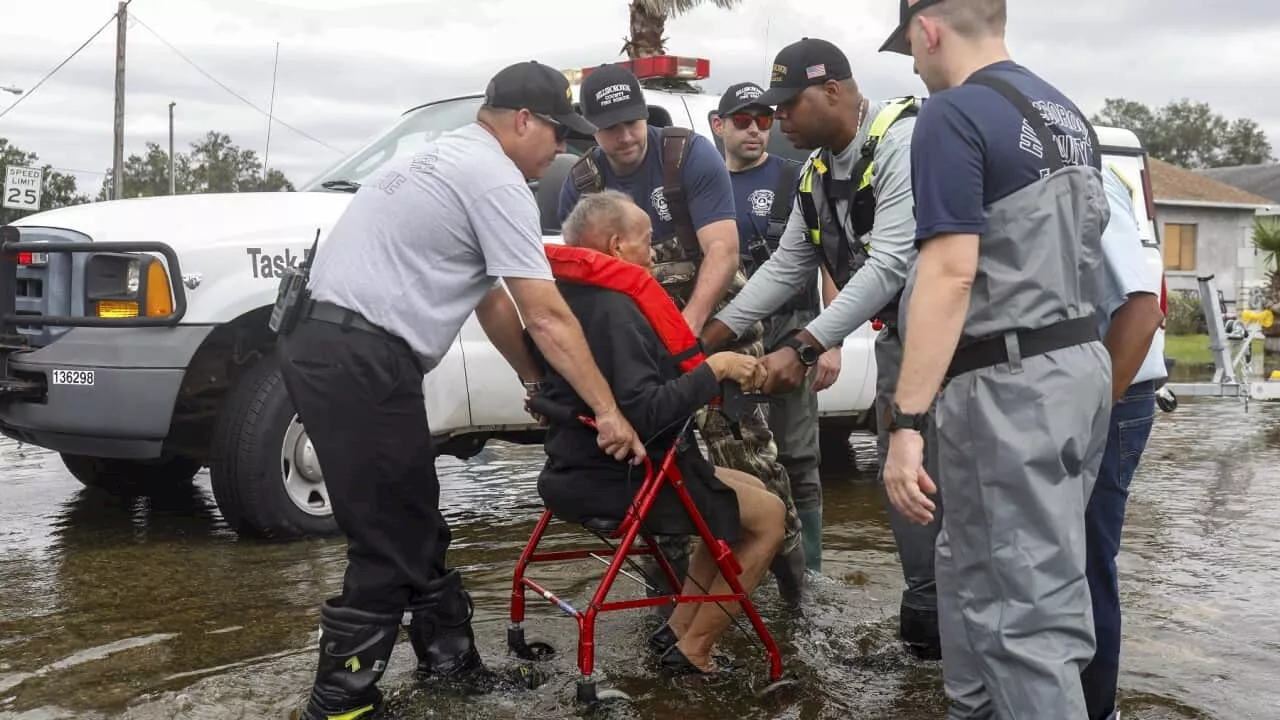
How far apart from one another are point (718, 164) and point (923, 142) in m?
2.32

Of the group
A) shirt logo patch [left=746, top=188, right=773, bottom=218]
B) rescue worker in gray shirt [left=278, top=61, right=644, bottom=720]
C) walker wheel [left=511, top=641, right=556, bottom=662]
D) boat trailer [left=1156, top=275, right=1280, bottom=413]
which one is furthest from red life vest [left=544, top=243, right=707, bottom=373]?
boat trailer [left=1156, top=275, right=1280, bottom=413]

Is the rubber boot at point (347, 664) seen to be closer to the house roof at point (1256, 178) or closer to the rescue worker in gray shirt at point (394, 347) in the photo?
the rescue worker in gray shirt at point (394, 347)

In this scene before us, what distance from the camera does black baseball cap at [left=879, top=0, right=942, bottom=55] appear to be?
118 inches

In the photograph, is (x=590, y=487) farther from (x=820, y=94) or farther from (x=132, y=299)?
(x=132, y=299)

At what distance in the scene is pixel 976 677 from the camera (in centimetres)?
301

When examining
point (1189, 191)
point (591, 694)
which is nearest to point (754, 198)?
point (591, 694)

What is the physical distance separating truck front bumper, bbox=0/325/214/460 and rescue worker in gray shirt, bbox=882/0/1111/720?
3807mm

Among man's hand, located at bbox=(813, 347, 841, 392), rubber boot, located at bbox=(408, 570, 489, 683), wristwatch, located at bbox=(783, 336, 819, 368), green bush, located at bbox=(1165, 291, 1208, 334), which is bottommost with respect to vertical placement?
rubber boot, located at bbox=(408, 570, 489, 683)

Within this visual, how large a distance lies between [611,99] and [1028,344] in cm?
248

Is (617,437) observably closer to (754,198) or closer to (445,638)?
(445,638)

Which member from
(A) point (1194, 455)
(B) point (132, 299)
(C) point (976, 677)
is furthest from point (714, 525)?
(A) point (1194, 455)

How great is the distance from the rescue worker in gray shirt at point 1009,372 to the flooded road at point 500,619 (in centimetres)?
116

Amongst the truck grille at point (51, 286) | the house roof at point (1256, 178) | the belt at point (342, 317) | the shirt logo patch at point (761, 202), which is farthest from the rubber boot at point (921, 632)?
the house roof at point (1256, 178)

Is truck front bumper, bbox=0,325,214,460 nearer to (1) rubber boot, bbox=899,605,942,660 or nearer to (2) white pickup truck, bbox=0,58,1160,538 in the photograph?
(2) white pickup truck, bbox=0,58,1160,538
